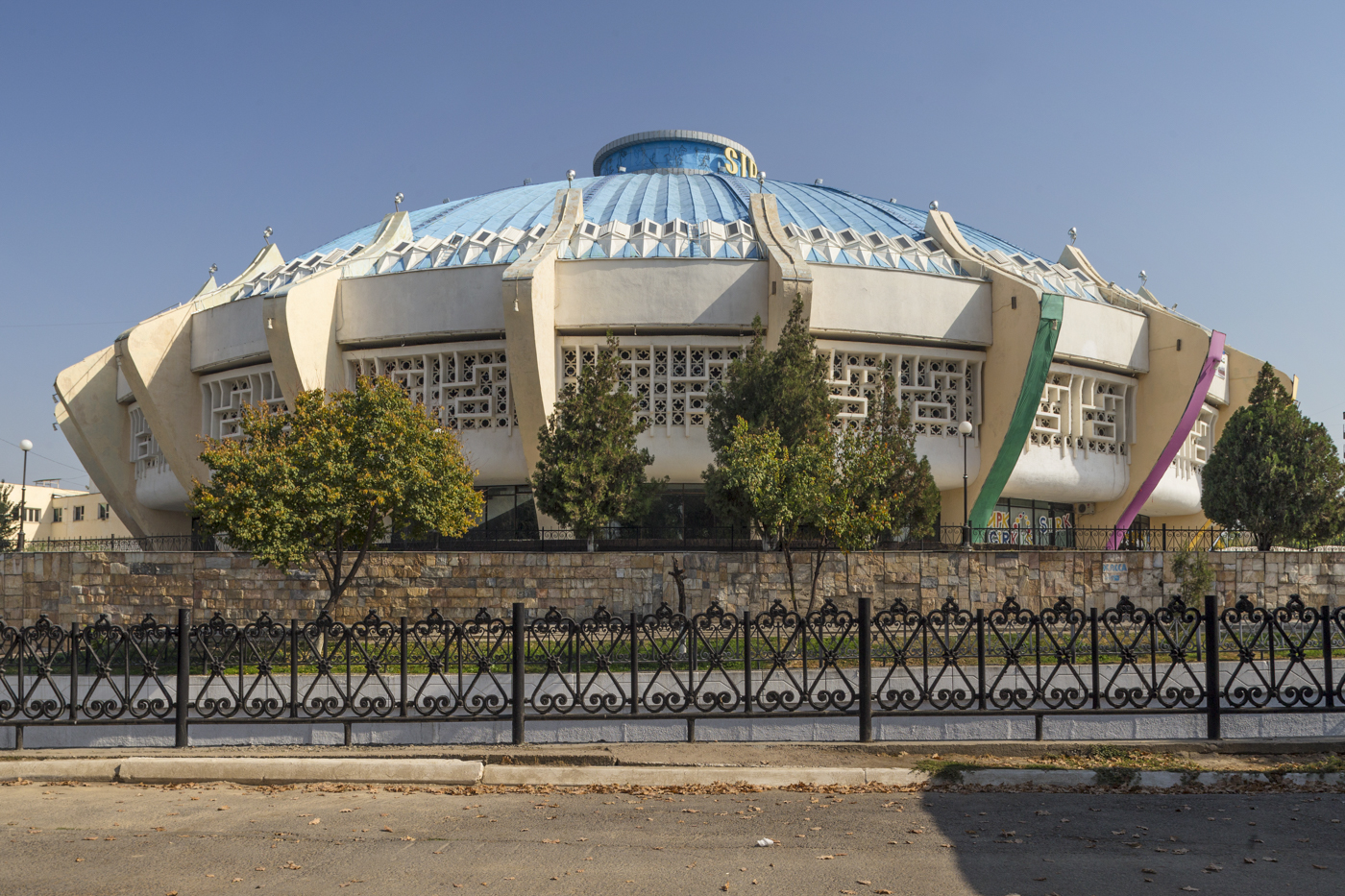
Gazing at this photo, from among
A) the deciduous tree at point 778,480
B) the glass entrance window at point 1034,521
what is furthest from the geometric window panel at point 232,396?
the glass entrance window at point 1034,521

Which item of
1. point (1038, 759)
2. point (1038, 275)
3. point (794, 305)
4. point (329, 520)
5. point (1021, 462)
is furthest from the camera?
point (1038, 275)

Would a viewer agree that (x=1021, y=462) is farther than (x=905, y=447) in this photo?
Yes

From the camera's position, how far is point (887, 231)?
110 ft

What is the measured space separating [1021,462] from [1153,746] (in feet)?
69.7

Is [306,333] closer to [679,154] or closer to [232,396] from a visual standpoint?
[232,396]

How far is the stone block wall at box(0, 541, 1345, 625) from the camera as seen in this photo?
20797 millimetres

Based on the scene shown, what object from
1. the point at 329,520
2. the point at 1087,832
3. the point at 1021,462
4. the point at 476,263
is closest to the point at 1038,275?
the point at 1021,462

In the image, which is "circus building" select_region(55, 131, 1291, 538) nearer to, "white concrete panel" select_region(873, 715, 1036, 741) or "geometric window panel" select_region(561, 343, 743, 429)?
"geometric window panel" select_region(561, 343, 743, 429)

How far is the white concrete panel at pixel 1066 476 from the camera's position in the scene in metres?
28.8

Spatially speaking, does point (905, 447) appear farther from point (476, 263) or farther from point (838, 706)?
point (838, 706)

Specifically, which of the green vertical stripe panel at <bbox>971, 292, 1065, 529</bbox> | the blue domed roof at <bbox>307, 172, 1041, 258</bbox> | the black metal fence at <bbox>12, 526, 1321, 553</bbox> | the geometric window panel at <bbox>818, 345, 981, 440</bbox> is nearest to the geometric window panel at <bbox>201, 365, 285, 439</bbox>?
the black metal fence at <bbox>12, 526, 1321, 553</bbox>

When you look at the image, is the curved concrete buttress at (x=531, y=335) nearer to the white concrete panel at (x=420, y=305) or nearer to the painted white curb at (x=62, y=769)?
the white concrete panel at (x=420, y=305)

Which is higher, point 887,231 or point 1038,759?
point 887,231

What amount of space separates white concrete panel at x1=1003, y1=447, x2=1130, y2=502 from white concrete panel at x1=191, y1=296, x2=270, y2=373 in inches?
805
